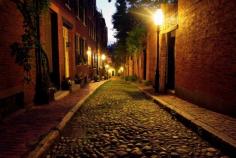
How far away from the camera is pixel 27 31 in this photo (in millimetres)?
7289

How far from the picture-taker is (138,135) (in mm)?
5227

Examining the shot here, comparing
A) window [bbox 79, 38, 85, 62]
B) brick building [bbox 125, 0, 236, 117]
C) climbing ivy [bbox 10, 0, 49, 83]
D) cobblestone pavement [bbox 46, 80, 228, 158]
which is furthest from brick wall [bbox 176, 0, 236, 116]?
window [bbox 79, 38, 85, 62]

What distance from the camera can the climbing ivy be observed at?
6758 millimetres

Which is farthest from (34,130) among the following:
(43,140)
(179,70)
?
(179,70)

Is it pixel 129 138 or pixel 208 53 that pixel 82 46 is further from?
pixel 129 138

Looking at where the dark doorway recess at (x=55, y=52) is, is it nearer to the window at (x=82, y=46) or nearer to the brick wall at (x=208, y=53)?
the brick wall at (x=208, y=53)

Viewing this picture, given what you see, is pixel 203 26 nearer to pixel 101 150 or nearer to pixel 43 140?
pixel 101 150

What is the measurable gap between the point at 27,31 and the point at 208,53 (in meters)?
5.51

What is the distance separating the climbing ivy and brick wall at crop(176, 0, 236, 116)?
16.9 feet

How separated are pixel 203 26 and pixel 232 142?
4589mm

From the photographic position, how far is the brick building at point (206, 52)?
20.5 ft

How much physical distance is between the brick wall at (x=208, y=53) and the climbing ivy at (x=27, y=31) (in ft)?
16.9

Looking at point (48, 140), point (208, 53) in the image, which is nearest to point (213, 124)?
point (208, 53)

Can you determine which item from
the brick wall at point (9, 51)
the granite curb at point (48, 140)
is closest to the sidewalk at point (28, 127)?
the granite curb at point (48, 140)
